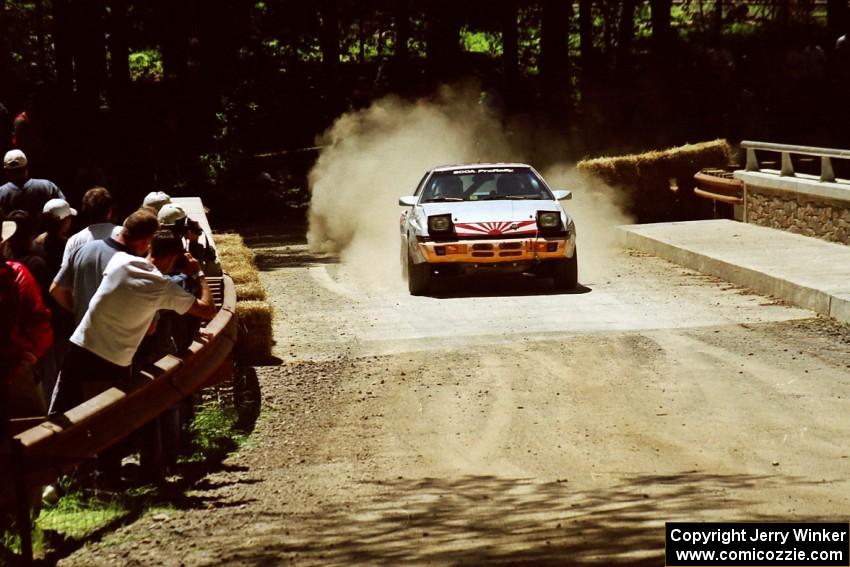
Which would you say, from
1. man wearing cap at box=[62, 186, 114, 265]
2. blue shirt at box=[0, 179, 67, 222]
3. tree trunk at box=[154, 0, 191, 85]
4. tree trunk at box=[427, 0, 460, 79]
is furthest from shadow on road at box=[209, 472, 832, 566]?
tree trunk at box=[427, 0, 460, 79]

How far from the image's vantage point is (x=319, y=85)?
45812mm

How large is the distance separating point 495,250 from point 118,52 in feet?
87.0

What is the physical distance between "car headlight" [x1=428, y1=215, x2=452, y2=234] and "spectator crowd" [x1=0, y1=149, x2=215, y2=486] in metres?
7.04

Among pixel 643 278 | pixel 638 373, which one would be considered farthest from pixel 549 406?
pixel 643 278

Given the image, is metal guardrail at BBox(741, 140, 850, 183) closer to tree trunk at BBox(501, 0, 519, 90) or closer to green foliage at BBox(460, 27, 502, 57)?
tree trunk at BBox(501, 0, 519, 90)

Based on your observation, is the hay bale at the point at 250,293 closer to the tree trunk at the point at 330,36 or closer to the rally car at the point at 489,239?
the rally car at the point at 489,239

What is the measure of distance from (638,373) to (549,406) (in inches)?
58.5

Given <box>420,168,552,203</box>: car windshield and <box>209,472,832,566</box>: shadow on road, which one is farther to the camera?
<box>420,168,552,203</box>: car windshield

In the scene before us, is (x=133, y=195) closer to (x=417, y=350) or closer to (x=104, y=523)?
(x=417, y=350)

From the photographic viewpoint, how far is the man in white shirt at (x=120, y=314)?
826 cm

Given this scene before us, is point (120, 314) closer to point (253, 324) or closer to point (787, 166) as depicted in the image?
point (253, 324)

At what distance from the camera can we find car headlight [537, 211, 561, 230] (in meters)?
17.0

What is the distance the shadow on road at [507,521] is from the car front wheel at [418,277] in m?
8.71

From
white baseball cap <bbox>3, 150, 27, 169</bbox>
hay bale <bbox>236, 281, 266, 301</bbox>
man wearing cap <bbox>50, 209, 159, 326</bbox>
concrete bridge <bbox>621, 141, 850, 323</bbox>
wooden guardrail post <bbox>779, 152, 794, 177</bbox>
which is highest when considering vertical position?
white baseball cap <bbox>3, 150, 27, 169</bbox>
